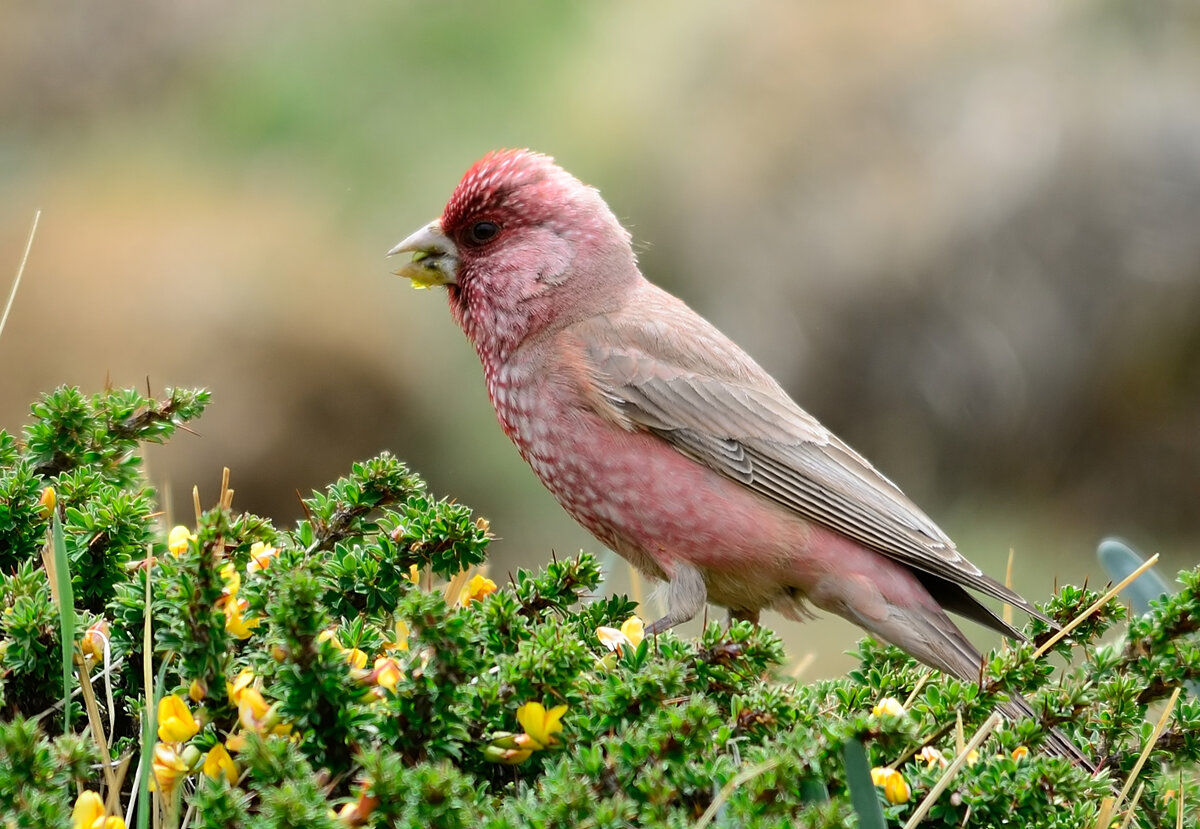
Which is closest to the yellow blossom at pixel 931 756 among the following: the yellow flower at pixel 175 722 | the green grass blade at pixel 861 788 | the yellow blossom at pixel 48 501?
the green grass blade at pixel 861 788

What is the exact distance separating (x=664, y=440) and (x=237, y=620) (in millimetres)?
1652

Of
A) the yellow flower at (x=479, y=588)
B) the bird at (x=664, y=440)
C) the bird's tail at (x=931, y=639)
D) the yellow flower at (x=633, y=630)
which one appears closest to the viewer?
the yellow flower at (x=633, y=630)

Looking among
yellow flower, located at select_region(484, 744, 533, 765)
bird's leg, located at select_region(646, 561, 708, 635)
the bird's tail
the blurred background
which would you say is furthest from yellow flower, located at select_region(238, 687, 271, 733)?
the blurred background

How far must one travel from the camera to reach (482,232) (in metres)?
3.94

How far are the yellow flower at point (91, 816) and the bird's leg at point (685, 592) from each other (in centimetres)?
168

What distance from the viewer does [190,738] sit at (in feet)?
6.97

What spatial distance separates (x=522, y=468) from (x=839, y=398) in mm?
1946

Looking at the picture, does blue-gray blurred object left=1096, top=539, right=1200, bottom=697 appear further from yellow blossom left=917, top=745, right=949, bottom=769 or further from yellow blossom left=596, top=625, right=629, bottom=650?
yellow blossom left=596, top=625, right=629, bottom=650

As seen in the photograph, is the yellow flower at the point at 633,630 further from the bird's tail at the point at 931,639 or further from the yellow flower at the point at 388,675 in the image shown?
the bird's tail at the point at 931,639

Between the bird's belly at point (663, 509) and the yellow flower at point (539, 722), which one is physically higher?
the bird's belly at point (663, 509)

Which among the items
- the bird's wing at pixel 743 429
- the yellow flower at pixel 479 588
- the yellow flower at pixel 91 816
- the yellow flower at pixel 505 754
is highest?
the bird's wing at pixel 743 429

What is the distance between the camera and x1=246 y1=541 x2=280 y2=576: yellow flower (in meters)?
2.42

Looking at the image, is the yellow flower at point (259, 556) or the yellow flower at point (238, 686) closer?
the yellow flower at point (238, 686)

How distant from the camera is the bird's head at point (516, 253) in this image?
12.6 feet
